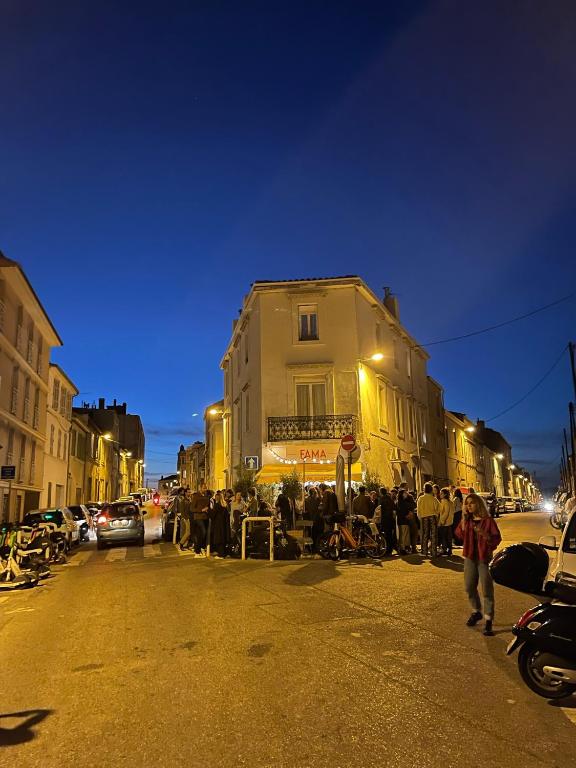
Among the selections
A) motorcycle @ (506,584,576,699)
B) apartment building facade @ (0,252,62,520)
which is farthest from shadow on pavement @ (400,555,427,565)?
apartment building facade @ (0,252,62,520)

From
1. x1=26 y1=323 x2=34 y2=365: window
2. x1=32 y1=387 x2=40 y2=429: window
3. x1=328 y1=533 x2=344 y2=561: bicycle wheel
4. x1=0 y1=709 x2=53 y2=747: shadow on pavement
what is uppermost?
x1=26 y1=323 x2=34 y2=365: window

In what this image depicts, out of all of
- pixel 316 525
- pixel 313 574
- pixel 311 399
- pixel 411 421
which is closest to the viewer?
pixel 313 574

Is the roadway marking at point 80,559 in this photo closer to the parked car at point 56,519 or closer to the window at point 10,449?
the parked car at point 56,519

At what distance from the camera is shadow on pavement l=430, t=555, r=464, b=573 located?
12227 mm

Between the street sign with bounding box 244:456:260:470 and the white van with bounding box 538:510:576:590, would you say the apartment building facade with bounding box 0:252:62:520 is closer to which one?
the street sign with bounding box 244:456:260:470

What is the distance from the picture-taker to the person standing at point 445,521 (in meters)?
14.1

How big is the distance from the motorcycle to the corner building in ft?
58.7

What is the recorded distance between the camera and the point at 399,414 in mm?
32000

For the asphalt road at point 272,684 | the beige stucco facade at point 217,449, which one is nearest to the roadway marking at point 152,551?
the asphalt road at point 272,684

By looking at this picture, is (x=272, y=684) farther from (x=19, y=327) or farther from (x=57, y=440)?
(x=57, y=440)

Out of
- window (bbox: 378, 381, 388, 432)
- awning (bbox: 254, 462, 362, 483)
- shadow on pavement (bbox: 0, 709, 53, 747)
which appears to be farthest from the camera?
window (bbox: 378, 381, 388, 432)

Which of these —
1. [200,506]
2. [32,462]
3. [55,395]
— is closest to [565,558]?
[200,506]

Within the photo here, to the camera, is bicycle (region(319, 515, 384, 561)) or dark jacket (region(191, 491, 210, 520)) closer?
bicycle (region(319, 515, 384, 561))

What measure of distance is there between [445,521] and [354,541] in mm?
2190
